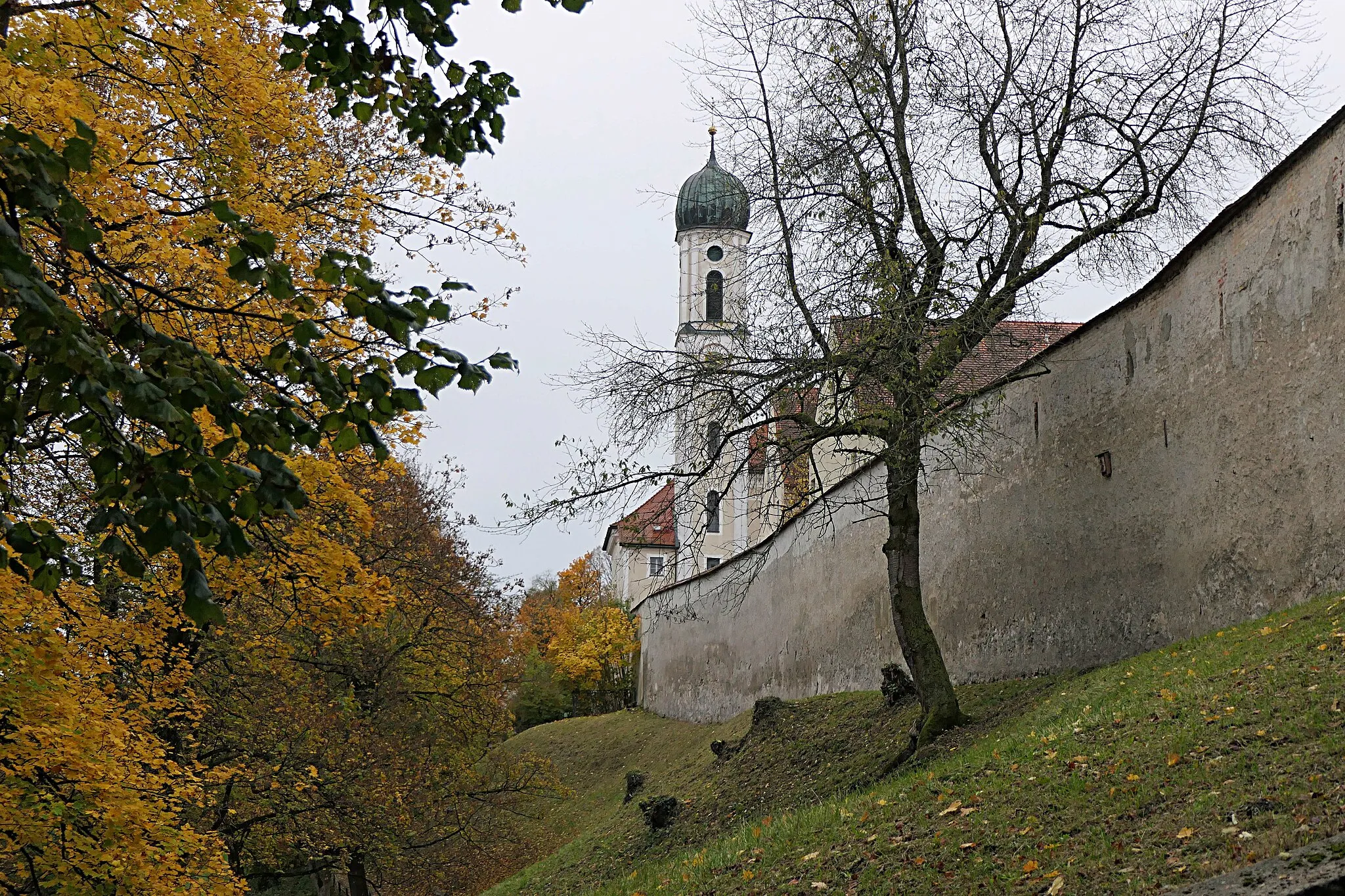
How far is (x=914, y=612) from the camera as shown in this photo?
39.2 ft

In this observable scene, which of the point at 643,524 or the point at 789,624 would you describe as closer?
the point at 643,524

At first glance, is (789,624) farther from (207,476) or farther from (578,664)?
(578,664)

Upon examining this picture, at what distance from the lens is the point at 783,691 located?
22062 mm

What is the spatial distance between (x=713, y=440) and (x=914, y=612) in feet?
9.01

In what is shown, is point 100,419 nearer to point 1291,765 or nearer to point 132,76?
point 132,76

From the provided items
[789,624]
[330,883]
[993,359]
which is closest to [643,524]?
[993,359]

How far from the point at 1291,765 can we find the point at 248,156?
6.75 meters

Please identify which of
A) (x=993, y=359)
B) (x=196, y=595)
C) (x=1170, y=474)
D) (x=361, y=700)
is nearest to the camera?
(x=196, y=595)

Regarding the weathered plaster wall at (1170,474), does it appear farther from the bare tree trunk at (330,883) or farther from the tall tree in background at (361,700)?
the bare tree trunk at (330,883)

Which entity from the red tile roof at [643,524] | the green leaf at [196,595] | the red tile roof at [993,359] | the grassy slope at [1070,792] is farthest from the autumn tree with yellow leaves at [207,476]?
the red tile roof at [993,359]

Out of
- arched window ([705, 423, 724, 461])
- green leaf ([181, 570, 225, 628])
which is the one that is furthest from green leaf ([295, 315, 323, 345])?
arched window ([705, 423, 724, 461])

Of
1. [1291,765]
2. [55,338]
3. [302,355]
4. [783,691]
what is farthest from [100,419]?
[783,691]

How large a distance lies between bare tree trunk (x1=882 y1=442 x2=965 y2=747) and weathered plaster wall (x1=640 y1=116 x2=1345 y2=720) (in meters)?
0.66

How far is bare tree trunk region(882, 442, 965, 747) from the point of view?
38.1ft
